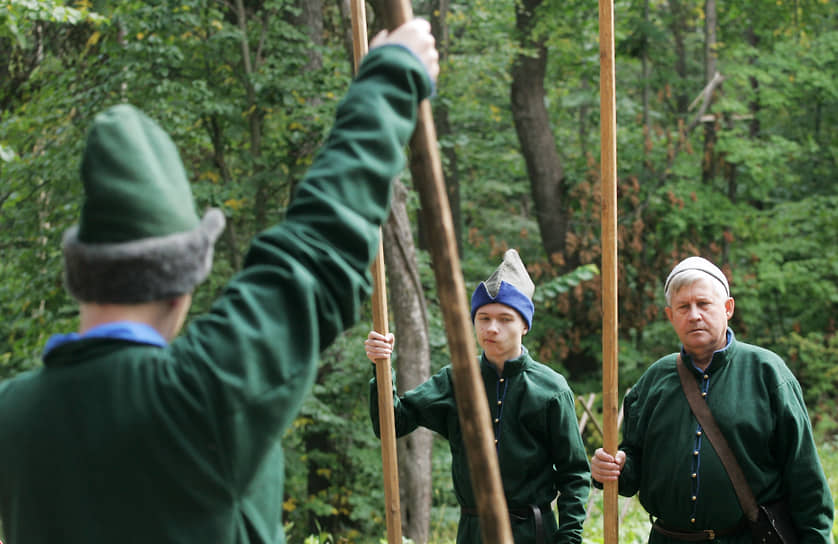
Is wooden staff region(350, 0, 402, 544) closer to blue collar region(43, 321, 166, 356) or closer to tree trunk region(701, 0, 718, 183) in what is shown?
blue collar region(43, 321, 166, 356)

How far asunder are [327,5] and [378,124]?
10574 mm

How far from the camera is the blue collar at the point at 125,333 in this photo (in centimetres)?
124

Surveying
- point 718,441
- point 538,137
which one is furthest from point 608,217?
point 538,137

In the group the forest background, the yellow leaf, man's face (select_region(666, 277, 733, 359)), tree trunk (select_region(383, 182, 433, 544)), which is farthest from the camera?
the yellow leaf

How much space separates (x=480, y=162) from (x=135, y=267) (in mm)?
13766

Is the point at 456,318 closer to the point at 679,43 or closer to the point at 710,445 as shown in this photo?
the point at 710,445

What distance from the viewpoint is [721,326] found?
3293 mm

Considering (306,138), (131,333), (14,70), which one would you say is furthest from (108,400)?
(14,70)

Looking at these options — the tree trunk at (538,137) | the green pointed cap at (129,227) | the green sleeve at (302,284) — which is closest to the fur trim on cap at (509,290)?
the green sleeve at (302,284)

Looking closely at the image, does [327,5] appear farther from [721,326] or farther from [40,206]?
[721,326]

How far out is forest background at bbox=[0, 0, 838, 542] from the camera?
8.47 meters

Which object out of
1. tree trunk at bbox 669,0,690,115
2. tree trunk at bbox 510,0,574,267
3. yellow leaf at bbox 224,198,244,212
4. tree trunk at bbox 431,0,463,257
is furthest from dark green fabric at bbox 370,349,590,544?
tree trunk at bbox 669,0,690,115

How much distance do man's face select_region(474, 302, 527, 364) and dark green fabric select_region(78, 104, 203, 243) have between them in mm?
2405

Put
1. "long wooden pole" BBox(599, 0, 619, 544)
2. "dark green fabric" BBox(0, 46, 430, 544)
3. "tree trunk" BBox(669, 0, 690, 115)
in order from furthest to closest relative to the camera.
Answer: "tree trunk" BBox(669, 0, 690, 115) → "long wooden pole" BBox(599, 0, 619, 544) → "dark green fabric" BBox(0, 46, 430, 544)
